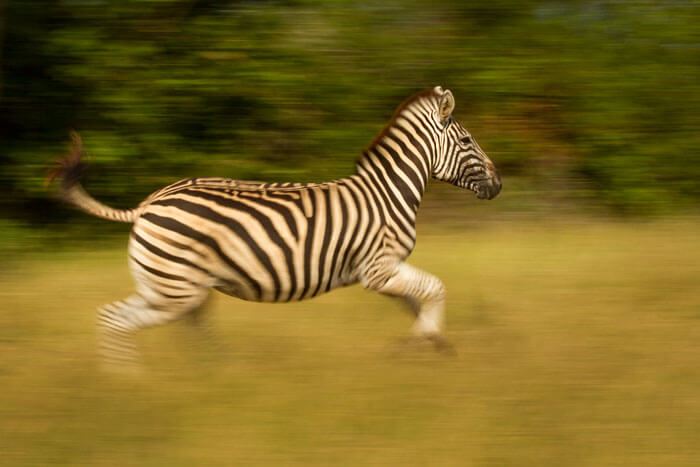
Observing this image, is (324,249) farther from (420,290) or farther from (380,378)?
(380,378)

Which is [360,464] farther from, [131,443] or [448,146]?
[448,146]

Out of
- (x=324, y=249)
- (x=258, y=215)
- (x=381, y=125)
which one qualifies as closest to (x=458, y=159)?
(x=324, y=249)

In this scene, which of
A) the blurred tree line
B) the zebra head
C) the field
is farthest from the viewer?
the blurred tree line

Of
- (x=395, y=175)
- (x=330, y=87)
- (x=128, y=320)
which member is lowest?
(x=128, y=320)

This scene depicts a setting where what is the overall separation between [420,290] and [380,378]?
497 mm

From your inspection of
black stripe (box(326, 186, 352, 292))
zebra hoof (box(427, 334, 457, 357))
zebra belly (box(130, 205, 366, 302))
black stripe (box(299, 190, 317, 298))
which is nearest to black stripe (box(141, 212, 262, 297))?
zebra belly (box(130, 205, 366, 302))

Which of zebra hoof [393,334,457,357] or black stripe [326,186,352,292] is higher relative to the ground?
black stripe [326,186,352,292]

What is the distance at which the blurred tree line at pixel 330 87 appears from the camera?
786 centimetres

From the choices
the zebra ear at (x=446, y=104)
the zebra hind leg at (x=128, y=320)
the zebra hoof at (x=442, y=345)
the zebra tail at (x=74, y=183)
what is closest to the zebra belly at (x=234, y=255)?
the zebra hind leg at (x=128, y=320)

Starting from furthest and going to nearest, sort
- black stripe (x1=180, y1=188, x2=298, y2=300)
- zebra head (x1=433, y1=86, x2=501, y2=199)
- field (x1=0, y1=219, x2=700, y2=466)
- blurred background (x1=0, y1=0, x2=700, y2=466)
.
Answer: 1. blurred background (x1=0, y1=0, x2=700, y2=466)
2. zebra head (x1=433, y1=86, x2=501, y2=199)
3. black stripe (x1=180, y1=188, x2=298, y2=300)
4. field (x1=0, y1=219, x2=700, y2=466)

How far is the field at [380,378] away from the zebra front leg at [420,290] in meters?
0.11

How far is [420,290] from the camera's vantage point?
460 centimetres

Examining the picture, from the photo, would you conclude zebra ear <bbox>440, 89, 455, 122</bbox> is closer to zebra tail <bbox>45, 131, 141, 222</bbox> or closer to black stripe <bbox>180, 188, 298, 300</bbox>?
black stripe <bbox>180, 188, 298, 300</bbox>

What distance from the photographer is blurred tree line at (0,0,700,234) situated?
25.8 ft
